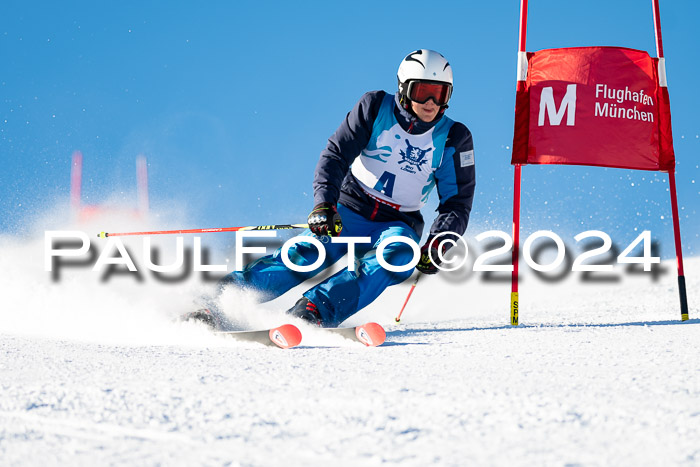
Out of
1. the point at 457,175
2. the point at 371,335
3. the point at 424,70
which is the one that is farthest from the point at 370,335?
the point at 424,70

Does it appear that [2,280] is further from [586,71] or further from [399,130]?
[586,71]

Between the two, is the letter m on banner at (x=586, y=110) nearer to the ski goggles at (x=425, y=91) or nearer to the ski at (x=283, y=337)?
the ski goggles at (x=425, y=91)

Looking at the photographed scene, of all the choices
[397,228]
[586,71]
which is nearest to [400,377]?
[397,228]

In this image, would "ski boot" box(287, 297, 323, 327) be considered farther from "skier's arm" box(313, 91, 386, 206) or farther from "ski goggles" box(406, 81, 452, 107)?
"ski goggles" box(406, 81, 452, 107)

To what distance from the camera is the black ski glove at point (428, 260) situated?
378cm

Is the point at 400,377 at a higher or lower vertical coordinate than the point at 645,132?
lower

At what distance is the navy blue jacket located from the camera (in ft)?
12.8

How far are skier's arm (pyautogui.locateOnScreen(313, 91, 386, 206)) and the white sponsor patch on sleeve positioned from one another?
24.3 inches

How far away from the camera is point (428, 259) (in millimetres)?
3795

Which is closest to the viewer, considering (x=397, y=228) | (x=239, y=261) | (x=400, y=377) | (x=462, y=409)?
(x=462, y=409)

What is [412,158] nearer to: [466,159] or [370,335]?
[466,159]

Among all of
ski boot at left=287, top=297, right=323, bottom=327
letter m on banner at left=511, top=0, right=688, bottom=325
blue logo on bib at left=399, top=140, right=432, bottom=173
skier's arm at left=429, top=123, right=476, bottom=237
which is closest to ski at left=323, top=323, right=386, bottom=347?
ski boot at left=287, top=297, right=323, bottom=327

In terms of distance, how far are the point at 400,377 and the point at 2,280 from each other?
4.06m

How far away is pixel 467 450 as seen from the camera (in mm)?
1191
